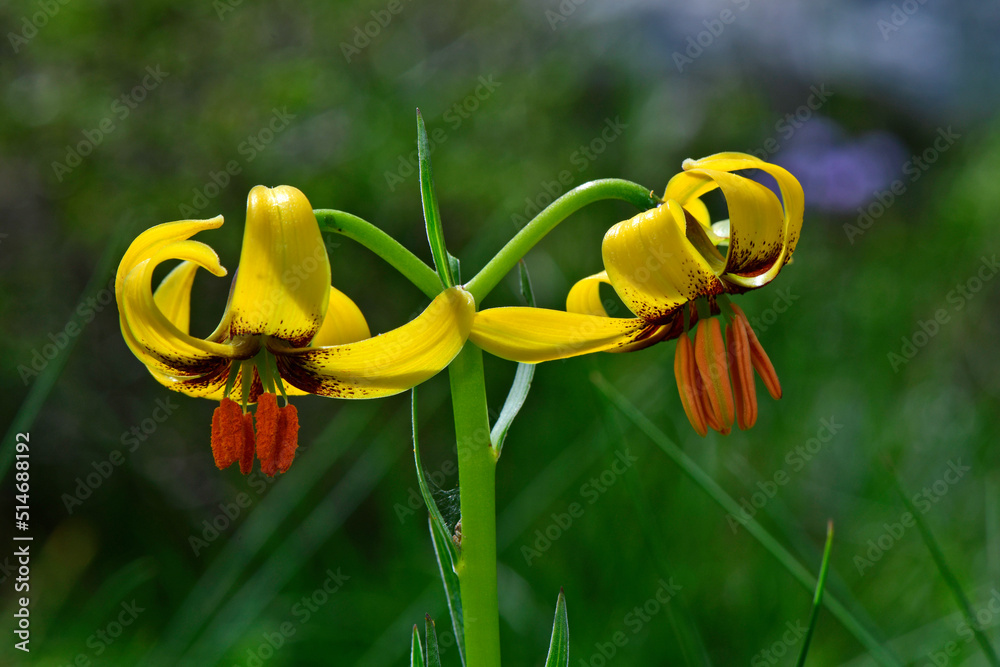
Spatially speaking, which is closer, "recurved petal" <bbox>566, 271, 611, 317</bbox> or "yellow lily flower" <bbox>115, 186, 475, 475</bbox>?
"yellow lily flower" <bbox>115, 186, 475, 475</bbox>

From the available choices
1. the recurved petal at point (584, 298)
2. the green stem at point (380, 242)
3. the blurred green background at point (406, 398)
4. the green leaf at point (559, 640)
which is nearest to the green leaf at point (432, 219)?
the green stem at point (380, 242)

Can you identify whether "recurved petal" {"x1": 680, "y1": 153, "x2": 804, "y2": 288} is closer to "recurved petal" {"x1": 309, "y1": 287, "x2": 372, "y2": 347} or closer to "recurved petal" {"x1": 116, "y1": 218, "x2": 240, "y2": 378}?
"recurved petal" {"x1": 309, "y1": 287, "x2": 372, "y2": 347}

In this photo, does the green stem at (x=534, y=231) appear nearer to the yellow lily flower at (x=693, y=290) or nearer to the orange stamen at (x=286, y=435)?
the yellow lily flower at (x=693, y=290)

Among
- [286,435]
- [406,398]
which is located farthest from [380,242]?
[406,398]

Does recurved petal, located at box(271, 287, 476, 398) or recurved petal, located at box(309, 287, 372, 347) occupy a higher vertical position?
recurved petal, located at box(309, 287, 372, 347)

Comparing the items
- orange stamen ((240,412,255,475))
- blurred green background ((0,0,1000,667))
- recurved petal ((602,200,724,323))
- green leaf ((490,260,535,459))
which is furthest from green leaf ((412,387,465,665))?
blurred green background ((0,0,1000,667))

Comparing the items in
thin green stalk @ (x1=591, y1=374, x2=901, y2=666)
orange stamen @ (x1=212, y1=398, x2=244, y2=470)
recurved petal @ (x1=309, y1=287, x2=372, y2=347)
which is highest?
recurved petal @ (x1=309, y1=287, x2=372, y2=347)
